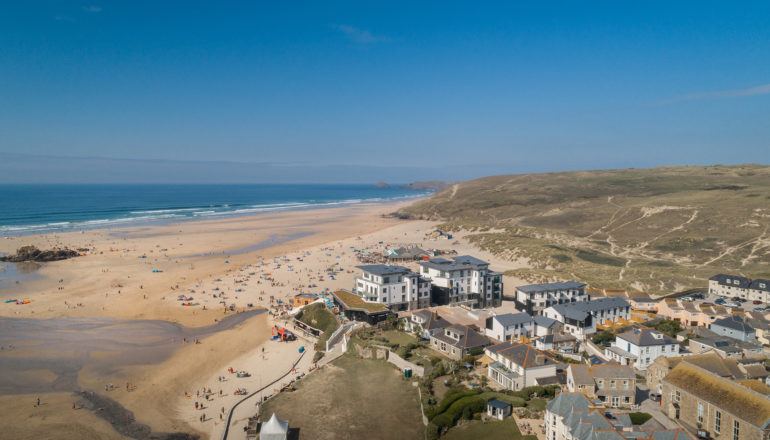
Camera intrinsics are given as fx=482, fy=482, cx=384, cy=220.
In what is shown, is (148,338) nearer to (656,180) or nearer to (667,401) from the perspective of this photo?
(667,401)

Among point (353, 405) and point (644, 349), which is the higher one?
point (644, 349)


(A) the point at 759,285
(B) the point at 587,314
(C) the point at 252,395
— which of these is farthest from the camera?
(A) the point at 759,285

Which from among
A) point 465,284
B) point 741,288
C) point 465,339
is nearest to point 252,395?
point 465,339

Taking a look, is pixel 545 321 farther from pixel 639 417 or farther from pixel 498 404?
pixel 498 404

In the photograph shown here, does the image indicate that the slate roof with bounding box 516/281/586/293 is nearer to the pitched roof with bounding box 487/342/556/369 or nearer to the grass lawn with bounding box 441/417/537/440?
the pitched roof with bounding box 487/342/556/369

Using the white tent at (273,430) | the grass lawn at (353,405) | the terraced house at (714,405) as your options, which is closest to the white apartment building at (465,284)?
the grass lawn at (353,405)

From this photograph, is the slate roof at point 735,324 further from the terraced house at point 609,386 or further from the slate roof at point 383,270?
the slate roof at point 383,270

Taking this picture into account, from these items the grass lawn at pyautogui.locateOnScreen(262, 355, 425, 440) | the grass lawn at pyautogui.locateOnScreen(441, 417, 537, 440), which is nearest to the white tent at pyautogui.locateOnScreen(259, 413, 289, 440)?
the grass lawn at pyautogui.locateOnScreen(262, 355, 425, 440)
